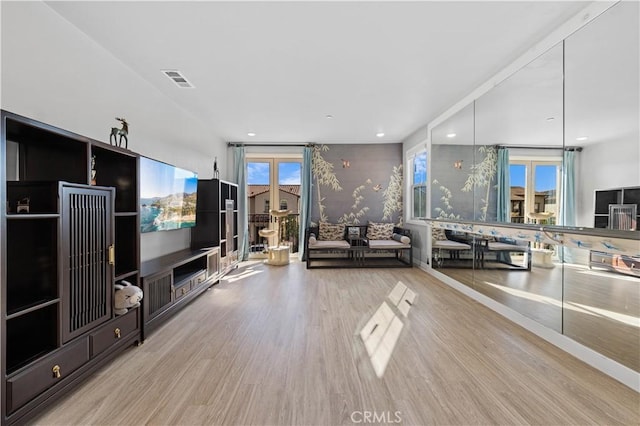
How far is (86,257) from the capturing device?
1759mm

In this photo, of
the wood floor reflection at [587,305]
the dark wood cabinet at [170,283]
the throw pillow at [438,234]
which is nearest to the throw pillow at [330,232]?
the throw pillow at [438,234]

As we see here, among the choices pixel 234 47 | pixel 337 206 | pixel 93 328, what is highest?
pixel 234 47

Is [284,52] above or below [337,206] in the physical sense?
above

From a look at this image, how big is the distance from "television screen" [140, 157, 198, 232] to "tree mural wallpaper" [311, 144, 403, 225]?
285 centimetres

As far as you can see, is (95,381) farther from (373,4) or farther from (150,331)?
(373,4)

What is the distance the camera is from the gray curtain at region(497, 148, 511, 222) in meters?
2.79

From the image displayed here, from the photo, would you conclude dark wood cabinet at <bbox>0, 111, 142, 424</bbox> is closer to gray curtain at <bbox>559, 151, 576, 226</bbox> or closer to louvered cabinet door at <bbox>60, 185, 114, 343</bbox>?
louvered cabinet door at <bbox>60, 185, 114, 343</bbox>

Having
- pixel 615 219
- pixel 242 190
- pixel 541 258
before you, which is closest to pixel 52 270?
pixel 615 219

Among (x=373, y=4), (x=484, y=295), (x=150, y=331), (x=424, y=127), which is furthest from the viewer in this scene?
(x=424, y=127)

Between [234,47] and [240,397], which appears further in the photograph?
[234,47]

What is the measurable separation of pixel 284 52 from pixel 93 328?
271 cm

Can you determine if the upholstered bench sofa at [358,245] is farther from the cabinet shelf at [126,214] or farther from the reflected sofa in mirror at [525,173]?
the cabinet shelf at [126,214]

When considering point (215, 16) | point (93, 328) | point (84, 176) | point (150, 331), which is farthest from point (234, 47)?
point (150, 331)

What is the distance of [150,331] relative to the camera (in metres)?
2.42
